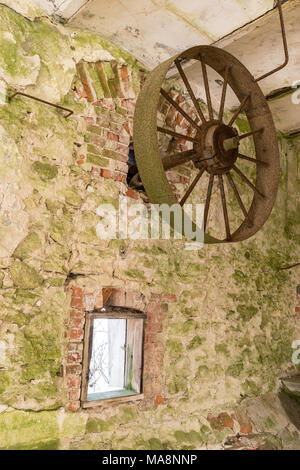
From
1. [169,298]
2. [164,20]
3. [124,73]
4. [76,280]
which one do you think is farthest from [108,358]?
[164,20]

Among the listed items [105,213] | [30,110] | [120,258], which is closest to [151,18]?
[30,110]

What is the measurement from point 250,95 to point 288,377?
104 inches

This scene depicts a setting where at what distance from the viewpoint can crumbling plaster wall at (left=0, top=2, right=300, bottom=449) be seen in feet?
6.81

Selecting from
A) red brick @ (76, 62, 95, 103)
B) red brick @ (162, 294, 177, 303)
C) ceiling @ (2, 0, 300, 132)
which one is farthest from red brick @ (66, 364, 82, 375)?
ceiling @ (2, 0, 300, 132)

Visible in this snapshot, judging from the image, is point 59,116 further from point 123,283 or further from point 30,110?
point 123,283

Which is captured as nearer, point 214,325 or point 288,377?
point 214,325

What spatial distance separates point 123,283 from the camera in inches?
101

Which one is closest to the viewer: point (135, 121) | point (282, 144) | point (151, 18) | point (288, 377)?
point (135, 121)

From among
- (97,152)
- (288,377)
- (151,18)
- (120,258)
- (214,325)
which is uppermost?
(151,18)

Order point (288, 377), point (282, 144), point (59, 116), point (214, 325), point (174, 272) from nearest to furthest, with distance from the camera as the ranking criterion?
1. point (59, 116)
2. point (174, 272)
3. point (214, 325)
4. point (288, 377)
5. point (282, 144)

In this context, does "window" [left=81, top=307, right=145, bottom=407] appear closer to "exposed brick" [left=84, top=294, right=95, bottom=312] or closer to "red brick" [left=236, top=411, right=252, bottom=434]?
"exposed brick" [left=84, top=294, right=95, bottom=312]

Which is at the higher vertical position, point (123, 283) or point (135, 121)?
point (135, 121)

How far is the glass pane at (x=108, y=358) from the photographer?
271 centimetres

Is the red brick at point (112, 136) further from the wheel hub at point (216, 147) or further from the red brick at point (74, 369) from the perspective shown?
the red brick at point (74, 369)
